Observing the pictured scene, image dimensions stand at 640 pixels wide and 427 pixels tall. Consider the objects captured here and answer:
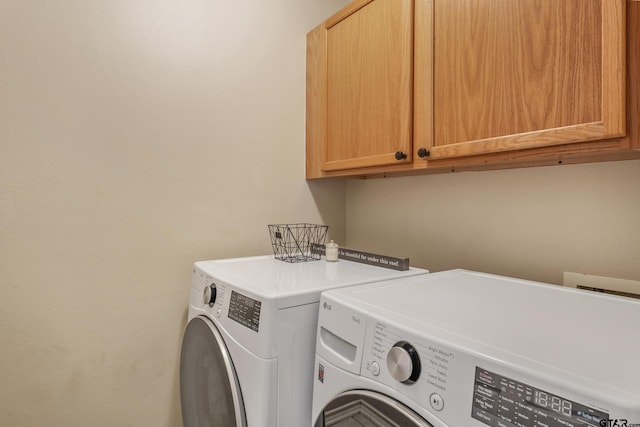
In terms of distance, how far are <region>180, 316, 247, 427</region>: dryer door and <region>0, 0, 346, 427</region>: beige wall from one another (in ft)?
0.68

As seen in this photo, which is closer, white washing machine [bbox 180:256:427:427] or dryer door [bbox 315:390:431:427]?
dryer door [bbox 315:390:431:427]

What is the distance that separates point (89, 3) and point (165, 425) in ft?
5.16

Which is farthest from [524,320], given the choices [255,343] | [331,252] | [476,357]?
[331,252]

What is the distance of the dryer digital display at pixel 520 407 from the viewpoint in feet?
1.35

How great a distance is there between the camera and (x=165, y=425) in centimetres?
135

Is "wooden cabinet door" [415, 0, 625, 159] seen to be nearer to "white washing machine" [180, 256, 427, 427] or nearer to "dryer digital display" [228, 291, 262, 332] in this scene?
"white washing machine" [180, 256, 427, 427]

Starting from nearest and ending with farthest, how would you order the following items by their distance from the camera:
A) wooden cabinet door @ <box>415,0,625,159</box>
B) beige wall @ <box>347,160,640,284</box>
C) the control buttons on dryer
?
1. the control buttons on dryer
2. wooden cabinet door @ <box>415,0,625,159</box>
3. beige wall @ <box>347,160,640,284</box>

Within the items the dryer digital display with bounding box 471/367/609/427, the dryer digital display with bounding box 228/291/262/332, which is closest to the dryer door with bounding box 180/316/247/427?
the dryer digital display with bounding box 228/291/262/332

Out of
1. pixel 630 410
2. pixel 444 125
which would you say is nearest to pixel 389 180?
pixel 444 125

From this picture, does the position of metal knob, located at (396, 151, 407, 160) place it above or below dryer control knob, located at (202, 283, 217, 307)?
above

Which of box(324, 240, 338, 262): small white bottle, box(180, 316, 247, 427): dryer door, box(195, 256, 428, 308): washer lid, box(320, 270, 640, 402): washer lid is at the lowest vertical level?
box(180, 316, 247, 427): dryer door

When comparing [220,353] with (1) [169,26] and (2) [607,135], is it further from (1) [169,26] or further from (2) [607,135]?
(1) [169,26]

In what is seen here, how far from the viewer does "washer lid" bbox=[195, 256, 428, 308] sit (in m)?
0.90

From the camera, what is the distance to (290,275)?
1.11 metres
